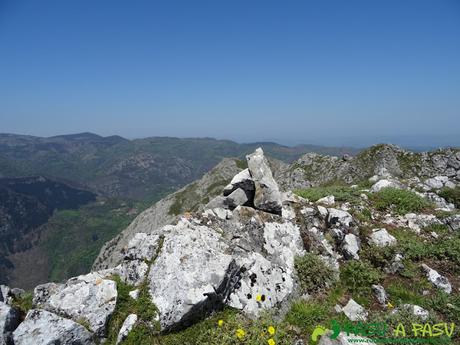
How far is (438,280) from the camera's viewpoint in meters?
11.3

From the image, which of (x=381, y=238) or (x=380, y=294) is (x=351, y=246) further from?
(x=380, y=294)

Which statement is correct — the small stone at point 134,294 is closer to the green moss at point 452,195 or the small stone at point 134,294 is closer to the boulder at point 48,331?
the boulder at point 48,331

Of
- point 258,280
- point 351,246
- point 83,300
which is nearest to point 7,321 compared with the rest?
point 83,300

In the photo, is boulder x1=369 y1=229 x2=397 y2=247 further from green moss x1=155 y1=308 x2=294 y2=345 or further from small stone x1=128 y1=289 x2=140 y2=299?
small stone x1=128 y1=289 x2=140 y2=299

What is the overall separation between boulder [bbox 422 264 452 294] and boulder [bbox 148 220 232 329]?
26.6ft

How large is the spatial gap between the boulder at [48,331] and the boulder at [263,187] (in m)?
9.11

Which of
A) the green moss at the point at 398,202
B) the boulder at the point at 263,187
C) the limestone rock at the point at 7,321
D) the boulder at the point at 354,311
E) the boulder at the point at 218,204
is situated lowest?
the boulder at the point at 354,311

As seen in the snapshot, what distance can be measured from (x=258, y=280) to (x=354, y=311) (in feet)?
11.4

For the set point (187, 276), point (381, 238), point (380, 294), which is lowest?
point (380, 294)

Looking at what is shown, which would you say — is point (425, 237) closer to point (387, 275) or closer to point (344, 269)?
point (387, 275)

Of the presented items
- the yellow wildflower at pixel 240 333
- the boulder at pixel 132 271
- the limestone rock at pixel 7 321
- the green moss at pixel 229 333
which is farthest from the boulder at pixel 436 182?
the limestone rock at pixel 7 321

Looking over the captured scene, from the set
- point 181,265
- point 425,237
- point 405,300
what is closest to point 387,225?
point 425,237

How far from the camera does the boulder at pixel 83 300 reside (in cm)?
902

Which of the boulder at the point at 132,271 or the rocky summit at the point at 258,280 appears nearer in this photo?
the rocky summit at the point at 258,280
